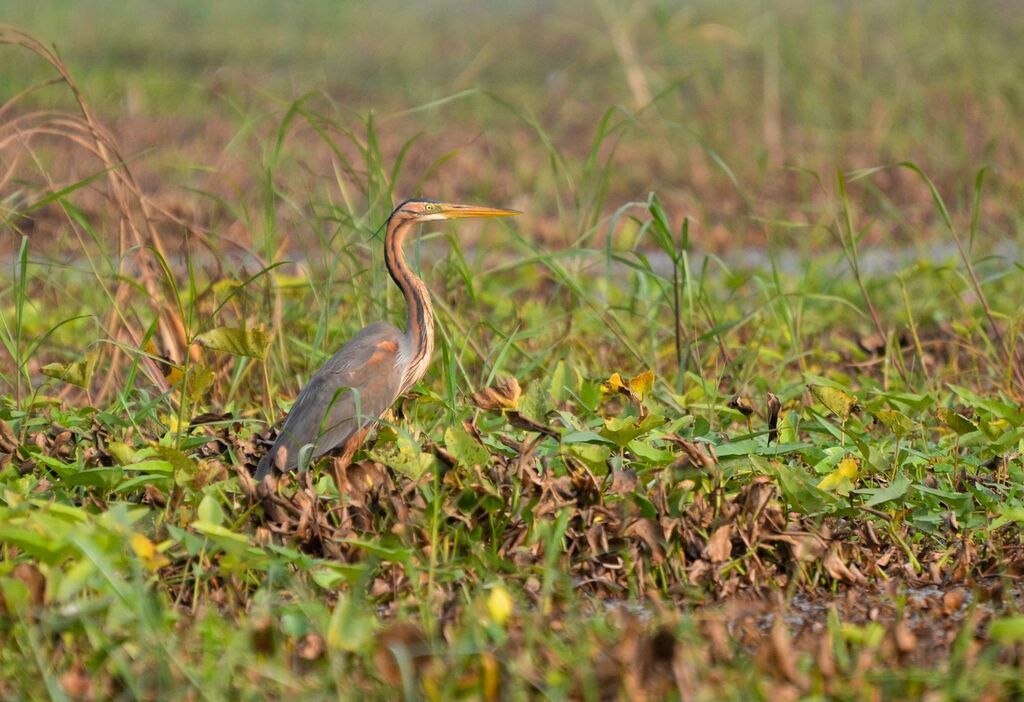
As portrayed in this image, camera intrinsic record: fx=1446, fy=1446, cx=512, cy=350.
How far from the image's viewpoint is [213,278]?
5441 millimetres

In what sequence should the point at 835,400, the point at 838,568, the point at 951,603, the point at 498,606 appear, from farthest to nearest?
the point at 835,400, the point at 838,568, the point at 951,603, the point at 498,606

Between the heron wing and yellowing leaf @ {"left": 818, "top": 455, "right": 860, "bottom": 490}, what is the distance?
1.14 metres

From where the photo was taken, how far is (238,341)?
3.70 metres

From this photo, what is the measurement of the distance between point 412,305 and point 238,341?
2.37 ft

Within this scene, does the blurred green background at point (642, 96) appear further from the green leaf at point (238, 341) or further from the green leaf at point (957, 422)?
the green leaf at point (957, 422)

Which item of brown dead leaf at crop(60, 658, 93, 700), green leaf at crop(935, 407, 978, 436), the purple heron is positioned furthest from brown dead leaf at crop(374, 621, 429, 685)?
green leaf at crop(935, 407, 978, 436)

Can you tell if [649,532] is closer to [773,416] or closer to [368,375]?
[773,416]

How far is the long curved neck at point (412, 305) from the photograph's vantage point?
4.20 metres

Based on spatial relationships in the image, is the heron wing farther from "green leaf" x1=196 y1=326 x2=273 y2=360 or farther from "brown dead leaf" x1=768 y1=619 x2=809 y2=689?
"brown dead leaf" x1=768 y1=619 x2=809 y2=689

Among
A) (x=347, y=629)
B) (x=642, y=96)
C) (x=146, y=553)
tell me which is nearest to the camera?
(x=347, y=629)

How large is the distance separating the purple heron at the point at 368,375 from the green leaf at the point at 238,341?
223 millimetres

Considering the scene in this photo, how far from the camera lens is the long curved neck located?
4.20 m

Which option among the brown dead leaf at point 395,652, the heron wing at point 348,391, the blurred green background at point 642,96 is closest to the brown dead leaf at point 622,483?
the heron wing at point 348,391

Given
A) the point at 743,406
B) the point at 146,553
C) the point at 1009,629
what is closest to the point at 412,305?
the point at 743,406
